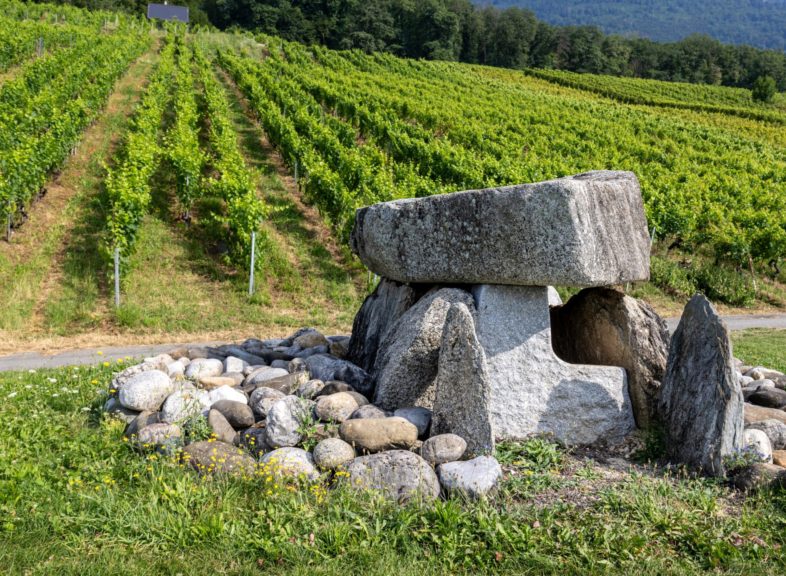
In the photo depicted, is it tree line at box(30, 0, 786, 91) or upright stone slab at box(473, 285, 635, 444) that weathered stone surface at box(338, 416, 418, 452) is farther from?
tree line at box(30, 0, 786, 91)

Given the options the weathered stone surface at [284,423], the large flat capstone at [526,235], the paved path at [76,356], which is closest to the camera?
the weathered stone surface at [284,423]

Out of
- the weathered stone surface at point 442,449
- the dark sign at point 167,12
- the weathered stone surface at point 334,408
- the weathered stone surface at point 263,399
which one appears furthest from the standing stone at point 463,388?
the dark sign at point 167,12

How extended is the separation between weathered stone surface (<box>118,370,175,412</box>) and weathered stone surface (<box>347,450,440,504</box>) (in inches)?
104

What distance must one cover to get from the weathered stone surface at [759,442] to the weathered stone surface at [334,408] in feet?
13.3

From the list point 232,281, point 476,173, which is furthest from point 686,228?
point 232,281

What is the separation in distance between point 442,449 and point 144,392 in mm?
3444

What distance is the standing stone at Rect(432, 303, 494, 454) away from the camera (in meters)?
6.59

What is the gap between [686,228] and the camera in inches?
875

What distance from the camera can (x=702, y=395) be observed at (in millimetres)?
6559

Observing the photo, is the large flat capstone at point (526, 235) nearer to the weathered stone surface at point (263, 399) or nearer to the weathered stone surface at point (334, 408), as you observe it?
the weathered stone surface at point (334, 408)

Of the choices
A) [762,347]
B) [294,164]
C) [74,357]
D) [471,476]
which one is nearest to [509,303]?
[471,476]

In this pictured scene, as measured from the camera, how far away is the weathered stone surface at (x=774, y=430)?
718 cm

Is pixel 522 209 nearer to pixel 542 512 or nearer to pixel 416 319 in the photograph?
pixel 416 319

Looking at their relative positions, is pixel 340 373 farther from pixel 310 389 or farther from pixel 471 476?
pixel 471 476
